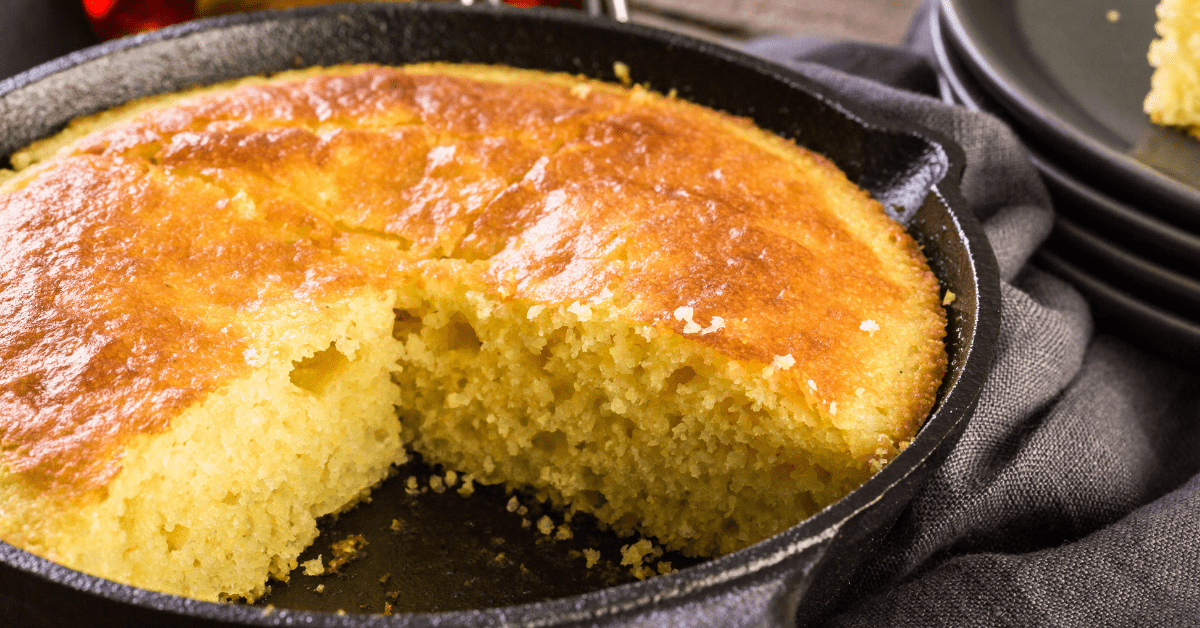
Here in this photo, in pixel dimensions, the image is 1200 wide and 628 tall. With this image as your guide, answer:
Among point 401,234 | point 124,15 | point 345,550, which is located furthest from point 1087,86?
point 124,15

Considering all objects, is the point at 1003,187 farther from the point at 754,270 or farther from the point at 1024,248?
the point at 754,270

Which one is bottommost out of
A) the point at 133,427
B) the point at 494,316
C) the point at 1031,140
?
the point at 1031,140

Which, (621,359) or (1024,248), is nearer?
(621,359)

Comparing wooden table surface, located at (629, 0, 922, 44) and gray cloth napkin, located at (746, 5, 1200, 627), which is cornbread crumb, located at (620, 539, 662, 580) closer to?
gray cloth napkin, located at (746, 5, 1200, 627)

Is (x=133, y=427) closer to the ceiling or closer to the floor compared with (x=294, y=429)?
closer to the ceiling

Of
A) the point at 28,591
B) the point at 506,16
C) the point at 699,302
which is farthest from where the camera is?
the point at 506,16

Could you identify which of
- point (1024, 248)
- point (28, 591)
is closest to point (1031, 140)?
point (1024, 248)
